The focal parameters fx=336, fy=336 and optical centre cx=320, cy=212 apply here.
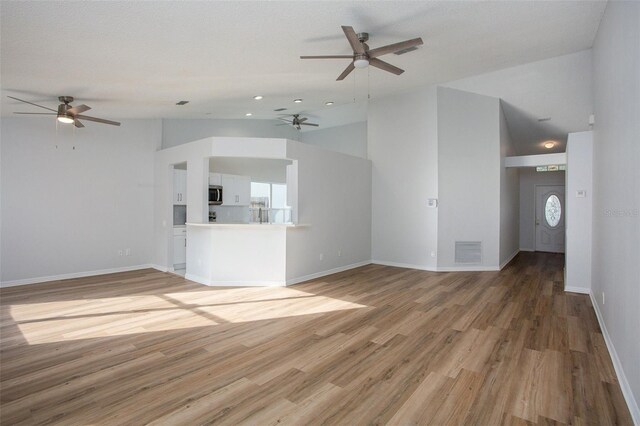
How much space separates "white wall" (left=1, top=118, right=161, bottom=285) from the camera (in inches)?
229

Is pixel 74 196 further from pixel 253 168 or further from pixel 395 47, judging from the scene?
pixel 395 47

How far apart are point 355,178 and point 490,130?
2.94 m

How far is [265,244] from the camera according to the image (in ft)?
18.8

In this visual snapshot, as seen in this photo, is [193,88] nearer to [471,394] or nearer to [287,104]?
[287,104]

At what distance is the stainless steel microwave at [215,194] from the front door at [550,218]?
385 inches

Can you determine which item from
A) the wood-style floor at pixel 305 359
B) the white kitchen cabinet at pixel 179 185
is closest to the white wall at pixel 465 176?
the wood-style floor at pixel 305 359

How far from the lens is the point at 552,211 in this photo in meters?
10.5

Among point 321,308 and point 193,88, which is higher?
point 193,88

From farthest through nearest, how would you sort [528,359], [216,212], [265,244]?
[216,212] < [265,244] < [528,359]

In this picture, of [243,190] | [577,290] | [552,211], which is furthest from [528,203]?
[243,190]

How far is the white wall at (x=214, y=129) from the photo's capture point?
7770mm

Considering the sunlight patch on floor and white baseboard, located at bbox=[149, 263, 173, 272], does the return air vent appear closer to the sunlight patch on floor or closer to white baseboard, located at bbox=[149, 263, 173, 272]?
the sunlight patch on floor

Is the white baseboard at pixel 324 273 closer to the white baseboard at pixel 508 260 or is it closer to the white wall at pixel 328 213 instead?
the white wall at pixel 328 213

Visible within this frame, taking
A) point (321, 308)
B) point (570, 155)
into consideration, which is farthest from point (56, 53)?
point (570, 155)
